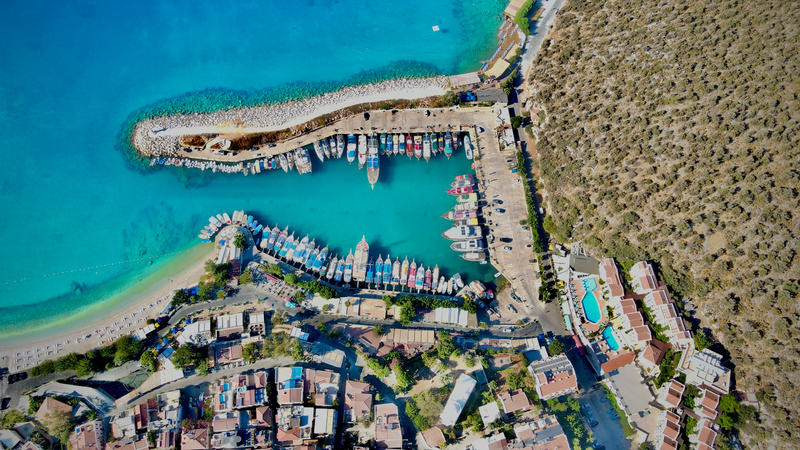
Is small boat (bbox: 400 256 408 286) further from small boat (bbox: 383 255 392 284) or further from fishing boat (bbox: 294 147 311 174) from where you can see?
fishing boat (bbox: 294 147 311 174)

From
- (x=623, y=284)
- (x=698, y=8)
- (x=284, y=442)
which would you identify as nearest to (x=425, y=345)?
(x=284, y=442)

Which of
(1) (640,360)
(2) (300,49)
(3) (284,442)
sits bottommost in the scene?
(3) (284,442)

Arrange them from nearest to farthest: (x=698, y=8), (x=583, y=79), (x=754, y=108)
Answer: (x=754, y=108) → (x=698, y=8) → (x=583, y=79)

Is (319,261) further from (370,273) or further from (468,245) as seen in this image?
(468,245)

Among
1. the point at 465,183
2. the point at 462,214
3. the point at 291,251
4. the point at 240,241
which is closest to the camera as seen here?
the point at 240,241

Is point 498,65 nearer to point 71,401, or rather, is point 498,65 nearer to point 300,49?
point 300,49

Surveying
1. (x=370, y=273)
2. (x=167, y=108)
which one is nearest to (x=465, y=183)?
(x=370, y=273)

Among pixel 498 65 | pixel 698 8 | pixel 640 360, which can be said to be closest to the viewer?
pixel 640 360
